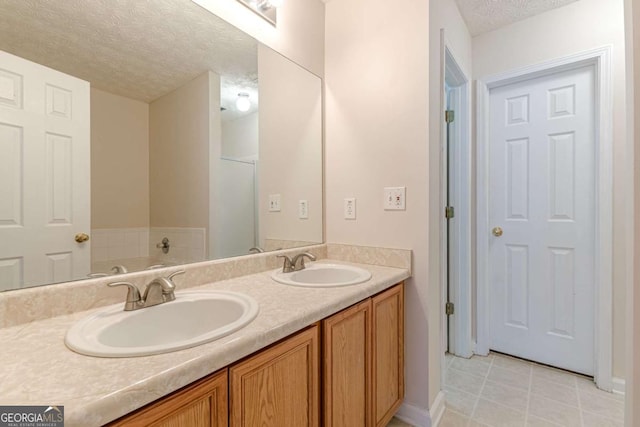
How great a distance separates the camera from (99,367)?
0.53 m

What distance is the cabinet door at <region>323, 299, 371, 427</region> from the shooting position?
3.14ft

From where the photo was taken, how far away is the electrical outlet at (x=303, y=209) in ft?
5.62

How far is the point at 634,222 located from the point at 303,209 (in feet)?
4.44

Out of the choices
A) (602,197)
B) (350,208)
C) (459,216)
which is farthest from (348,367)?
(602,197)

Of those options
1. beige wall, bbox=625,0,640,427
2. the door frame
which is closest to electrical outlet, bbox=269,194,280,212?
beige wall, bbox=625,0,640,427

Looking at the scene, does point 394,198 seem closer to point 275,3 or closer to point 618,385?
point 275,3

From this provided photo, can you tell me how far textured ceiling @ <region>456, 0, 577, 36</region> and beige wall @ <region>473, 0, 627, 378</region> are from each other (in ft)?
0.19

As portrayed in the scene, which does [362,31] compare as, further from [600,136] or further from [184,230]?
[600,136]

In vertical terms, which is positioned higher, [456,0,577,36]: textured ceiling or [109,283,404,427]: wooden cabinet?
[456,0,577,36]: textured ceiling

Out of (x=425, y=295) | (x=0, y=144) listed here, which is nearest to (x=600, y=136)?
(x=425, y=295)

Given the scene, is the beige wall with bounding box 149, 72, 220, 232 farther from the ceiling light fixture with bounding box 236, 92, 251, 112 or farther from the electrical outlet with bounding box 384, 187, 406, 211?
the electrical outlet with bounding box 384, 187, 406, 211

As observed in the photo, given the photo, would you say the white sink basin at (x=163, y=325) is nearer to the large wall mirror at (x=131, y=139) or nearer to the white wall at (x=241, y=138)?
the large wall mirror at (x=131, y=139)

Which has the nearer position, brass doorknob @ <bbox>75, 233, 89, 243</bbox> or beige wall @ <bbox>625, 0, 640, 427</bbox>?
beige wall @ <bbox>625, 0, 640, 427</bbox>

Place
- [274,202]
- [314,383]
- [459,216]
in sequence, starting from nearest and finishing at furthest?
[314,383]
[274,202]
[459,216]
